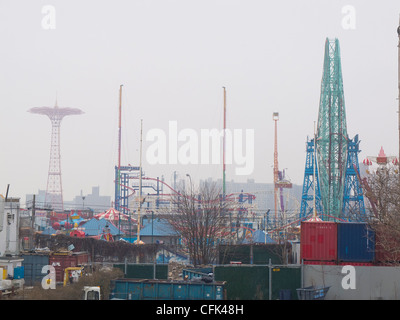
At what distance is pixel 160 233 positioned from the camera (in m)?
58.4

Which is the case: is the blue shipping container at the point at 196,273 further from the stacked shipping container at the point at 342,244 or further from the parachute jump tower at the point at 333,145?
the parachute jump tower at the point at 333,145

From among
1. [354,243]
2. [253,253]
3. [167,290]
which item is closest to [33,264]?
[167,290]

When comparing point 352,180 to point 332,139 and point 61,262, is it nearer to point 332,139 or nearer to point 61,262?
point 332,139

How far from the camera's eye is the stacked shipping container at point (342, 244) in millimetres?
29797

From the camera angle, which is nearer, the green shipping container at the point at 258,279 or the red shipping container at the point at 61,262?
the green shipping container at the point at 258,279

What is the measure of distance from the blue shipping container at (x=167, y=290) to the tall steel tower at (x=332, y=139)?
42.6 meters

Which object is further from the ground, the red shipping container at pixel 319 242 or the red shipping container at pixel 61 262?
the red shipping container at pixel 319 242

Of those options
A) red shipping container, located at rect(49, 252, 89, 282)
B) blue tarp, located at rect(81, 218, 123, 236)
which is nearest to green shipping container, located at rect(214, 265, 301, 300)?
red shipping container, located at rect(49, 252, 89, 282)

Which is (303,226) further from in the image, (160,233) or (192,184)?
Answer: (160,233)

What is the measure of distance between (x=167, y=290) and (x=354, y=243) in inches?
419

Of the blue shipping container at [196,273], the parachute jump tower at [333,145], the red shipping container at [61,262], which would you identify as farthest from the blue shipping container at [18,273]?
the parachute jump tower at [333,145]

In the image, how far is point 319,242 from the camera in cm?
3003
